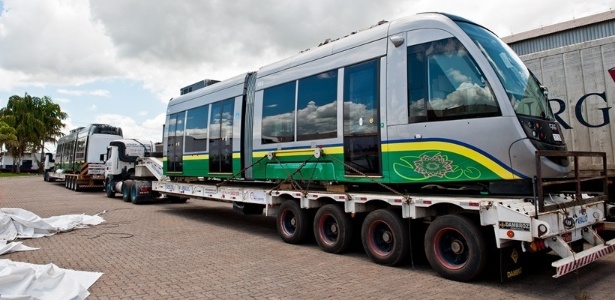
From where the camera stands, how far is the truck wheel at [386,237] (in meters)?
6.07

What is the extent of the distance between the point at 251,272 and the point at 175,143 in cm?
762

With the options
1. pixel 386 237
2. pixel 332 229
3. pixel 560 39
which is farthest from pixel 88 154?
pixel 560 39

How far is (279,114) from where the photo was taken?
28.5ft

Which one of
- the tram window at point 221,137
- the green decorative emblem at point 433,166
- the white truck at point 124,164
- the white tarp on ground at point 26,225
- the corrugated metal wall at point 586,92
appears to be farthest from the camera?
the white truck at point 124,164

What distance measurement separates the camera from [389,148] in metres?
6.38

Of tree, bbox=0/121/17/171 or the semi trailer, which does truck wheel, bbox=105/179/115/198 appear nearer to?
the semi trailer

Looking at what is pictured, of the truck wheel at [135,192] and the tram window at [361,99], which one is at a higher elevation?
Result: the tram window at [361,99]

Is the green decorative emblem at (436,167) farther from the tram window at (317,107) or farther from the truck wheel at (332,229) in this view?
the tram window at (317,107)

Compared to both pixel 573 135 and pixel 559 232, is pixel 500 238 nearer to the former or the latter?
pixel 559 232

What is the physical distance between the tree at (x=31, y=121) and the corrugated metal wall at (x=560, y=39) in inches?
2411

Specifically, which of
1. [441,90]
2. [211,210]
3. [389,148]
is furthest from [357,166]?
[211,210]

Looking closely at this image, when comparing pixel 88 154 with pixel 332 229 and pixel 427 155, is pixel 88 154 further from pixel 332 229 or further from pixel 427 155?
pixel 427 155

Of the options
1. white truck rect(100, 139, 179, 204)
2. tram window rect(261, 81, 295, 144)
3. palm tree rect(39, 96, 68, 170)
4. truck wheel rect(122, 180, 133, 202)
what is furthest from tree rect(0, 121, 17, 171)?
tram window rect(261, 81, 295, 144)

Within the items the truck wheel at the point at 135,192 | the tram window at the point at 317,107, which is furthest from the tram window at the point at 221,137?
the truck wheel at the point at 135,192
